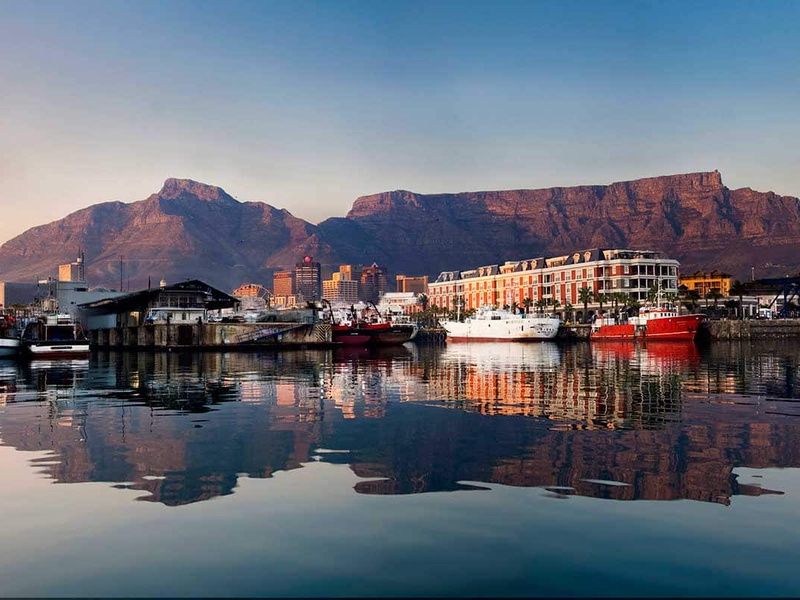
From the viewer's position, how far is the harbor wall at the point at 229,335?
354ft

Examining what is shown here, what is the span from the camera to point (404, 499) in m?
14.8

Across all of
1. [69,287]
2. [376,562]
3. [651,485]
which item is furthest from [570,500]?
[69,287]

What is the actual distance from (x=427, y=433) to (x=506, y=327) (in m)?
126

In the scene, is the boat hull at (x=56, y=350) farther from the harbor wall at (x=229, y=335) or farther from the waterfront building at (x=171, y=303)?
the waterfront building at (x=171, y=303)

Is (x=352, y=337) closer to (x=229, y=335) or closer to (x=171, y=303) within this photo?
(x=229, y=335)

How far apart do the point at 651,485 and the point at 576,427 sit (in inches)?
312

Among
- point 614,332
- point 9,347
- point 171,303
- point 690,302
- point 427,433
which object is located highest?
point 690,302

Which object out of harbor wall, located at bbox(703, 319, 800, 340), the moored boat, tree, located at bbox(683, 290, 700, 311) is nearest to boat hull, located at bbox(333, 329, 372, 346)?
the moored boat

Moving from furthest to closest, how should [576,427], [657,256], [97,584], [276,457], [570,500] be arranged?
[657,256] → [576,427] → [276,457] → [570,500] → [97,584]

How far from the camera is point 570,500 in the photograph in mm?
14430

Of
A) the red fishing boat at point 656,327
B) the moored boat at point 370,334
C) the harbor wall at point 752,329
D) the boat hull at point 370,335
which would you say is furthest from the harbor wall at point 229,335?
the harbor wall at point 752,329

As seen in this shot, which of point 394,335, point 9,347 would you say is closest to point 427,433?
point 9,347

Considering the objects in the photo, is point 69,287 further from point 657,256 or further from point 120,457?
point 120,457

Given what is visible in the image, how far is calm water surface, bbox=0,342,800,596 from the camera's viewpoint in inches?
410
